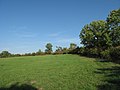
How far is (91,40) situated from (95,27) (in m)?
4.17

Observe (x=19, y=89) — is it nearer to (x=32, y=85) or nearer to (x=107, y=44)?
(x=32, y=85)

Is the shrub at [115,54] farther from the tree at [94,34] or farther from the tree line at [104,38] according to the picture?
the tree at [94,34]

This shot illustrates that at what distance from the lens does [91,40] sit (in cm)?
6097

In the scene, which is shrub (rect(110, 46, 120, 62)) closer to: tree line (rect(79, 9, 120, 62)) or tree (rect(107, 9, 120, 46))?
tree line (rect(79, 9, 120, 62))

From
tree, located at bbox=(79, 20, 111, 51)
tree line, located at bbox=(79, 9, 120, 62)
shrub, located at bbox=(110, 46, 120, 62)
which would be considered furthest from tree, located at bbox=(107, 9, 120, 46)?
shrub, located at bbox=(110, 46, 120, 62)

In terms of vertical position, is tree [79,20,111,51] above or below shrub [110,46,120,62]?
above

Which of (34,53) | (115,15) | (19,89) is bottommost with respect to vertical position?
(19,89)

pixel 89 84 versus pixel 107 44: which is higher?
pixel 107 44

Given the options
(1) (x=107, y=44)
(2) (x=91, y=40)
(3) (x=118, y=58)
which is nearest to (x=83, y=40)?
(2) (x=91, y=40)

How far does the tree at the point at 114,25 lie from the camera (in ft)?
148

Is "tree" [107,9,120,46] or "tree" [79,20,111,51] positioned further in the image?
"tree" [79,20,111,51]

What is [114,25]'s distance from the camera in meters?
46.3

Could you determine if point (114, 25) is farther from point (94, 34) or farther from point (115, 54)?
point (115, 54)

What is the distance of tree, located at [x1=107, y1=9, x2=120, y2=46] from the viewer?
148ft
